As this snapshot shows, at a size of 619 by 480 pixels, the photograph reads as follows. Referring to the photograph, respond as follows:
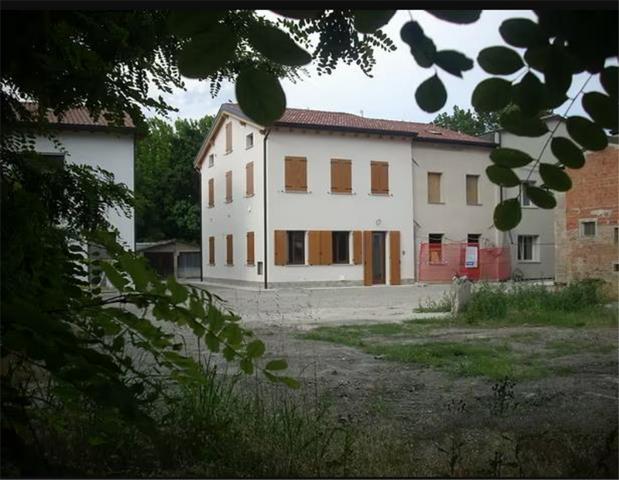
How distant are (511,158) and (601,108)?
22 centimetres

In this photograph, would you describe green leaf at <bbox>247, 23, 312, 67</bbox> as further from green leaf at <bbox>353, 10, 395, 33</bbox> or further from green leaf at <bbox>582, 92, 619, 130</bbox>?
green leaf at <bbox>582, 92, 619, 130</bbox>

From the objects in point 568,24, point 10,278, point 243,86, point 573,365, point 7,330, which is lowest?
point 573,365

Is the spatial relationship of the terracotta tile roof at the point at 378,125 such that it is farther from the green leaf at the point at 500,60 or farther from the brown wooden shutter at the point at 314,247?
Answer: the brown wooden shutter at the point at 314,247

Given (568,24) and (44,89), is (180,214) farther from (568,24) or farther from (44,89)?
(568,24)

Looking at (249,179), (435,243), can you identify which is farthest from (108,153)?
(435,243)

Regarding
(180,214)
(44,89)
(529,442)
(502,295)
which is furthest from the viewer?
(502,295)

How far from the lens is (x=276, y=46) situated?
1.05 meters

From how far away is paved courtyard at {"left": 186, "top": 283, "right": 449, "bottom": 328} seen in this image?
3.54 meters

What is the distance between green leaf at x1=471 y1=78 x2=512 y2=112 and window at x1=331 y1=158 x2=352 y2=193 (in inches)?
68.4

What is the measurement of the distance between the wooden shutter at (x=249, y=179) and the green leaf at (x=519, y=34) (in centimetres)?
205

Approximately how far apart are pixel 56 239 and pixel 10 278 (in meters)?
0.61

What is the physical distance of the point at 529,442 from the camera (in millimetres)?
2434

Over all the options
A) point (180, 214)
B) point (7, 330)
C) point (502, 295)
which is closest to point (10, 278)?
point (7, 330)

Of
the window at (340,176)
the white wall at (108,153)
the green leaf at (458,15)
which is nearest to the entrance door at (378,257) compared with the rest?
the window at (340,176)
